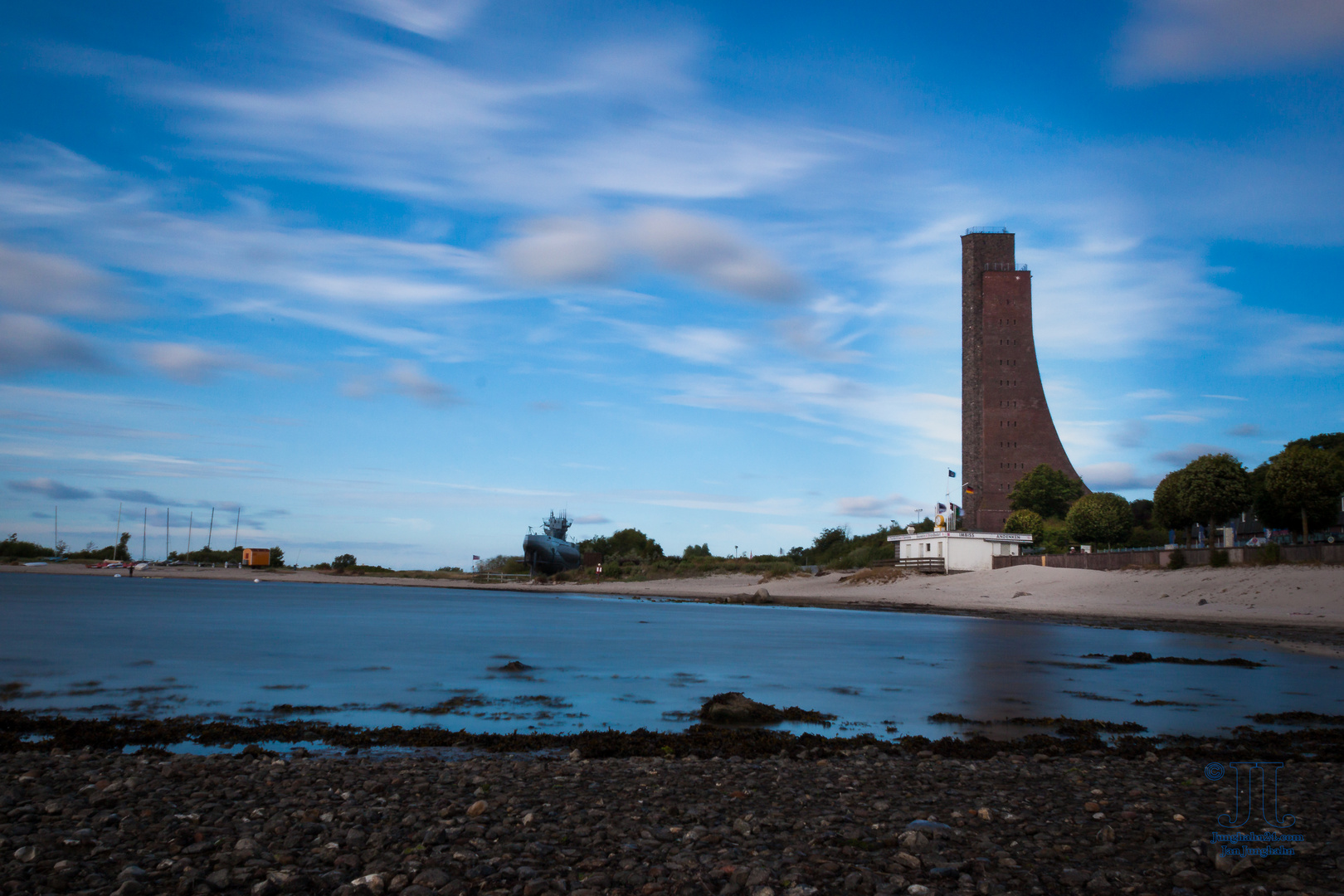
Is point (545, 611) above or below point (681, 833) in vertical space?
below

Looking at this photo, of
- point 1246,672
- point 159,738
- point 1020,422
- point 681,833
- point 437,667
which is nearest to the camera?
point 681,833

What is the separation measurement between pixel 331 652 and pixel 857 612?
35.4 meters

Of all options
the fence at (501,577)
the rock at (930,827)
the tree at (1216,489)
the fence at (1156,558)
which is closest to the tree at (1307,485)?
the tree at (1216,489)

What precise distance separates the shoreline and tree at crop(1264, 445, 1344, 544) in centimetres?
1091

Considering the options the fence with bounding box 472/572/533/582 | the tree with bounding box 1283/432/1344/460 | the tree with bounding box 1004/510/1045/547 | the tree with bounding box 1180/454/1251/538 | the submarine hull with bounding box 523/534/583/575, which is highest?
the tree with bounding box 1283/432/1344/460

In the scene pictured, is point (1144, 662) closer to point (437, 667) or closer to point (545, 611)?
point (437, 667)

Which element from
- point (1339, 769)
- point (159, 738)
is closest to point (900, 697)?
point (1339, 769)

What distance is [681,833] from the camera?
6090 mm

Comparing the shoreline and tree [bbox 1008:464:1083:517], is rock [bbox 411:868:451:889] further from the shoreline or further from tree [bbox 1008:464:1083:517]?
tree [bbox 1008:464:1083:517]

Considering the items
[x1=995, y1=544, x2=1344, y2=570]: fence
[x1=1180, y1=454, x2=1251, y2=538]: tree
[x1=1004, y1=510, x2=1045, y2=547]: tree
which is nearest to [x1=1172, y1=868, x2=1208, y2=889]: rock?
[x1=995, y1=544, x2=1344, y2=570]: fence

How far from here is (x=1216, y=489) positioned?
184ft

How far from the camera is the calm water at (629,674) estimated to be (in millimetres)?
13375

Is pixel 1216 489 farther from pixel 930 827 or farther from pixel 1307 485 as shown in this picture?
pixel 930 827

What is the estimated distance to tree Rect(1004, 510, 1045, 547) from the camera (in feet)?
268
